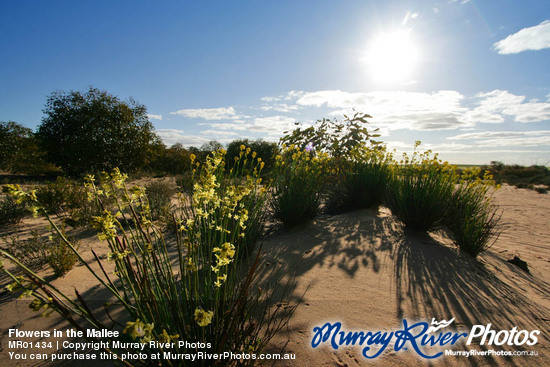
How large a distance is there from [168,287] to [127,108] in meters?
16.5

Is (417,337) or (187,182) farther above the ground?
(187,182)

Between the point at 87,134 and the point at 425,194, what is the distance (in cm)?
1585

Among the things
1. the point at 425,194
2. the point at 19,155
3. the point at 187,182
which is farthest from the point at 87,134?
the point at 425,194

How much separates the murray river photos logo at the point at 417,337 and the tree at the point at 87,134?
1558 centimetres

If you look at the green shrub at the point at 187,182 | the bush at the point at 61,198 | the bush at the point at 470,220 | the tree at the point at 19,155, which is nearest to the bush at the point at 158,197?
the green shrub at the point at 187,182

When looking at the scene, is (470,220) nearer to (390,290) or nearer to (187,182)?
(390,290)

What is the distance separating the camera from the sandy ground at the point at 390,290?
2.00m

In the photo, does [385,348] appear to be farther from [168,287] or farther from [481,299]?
[168,287]

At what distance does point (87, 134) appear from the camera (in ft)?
45.4

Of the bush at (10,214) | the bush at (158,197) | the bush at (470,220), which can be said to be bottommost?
the bush at (10,214)

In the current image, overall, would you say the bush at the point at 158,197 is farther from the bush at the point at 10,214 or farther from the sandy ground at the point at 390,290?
the bush at the point at 10,214

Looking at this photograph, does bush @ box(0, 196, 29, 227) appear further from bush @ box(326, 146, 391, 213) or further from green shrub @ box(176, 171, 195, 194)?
bush @ box(326, 146, 391, 213)

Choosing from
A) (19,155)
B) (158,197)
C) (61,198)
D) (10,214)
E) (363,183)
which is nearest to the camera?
(10,214)

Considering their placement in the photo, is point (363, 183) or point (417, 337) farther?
point (363, 183)
